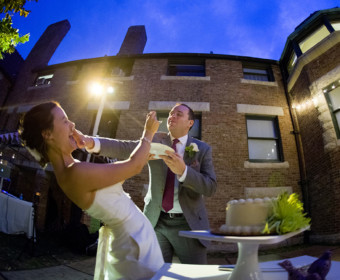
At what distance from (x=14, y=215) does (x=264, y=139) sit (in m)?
10.3

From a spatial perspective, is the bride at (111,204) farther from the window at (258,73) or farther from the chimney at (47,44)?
the chimney at (47,44)

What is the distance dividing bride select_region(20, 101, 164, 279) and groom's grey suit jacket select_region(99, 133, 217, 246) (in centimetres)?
62

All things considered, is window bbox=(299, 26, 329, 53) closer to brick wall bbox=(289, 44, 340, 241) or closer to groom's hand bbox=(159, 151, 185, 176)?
brick wall bbox=(289, 44, 340, 241)

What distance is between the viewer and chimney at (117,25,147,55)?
46.0 feet

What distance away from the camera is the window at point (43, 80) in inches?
486

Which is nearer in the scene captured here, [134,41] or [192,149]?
[192,149]

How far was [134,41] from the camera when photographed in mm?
14445

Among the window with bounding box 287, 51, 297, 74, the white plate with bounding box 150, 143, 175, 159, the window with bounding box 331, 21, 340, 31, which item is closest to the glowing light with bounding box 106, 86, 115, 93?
the white plate with bounding box 150, 143, 175, 159

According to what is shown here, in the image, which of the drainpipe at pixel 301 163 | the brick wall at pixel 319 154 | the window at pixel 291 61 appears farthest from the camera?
the window at pixel 291 61

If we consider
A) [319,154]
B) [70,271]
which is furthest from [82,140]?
[319,154]

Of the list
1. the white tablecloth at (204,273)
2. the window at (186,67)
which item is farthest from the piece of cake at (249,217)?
the window at (186,67)

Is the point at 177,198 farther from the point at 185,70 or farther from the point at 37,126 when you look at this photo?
the point at 185,70

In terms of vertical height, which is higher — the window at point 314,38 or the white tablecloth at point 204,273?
the window at point 314,38

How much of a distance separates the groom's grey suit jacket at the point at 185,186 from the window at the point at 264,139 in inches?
249
